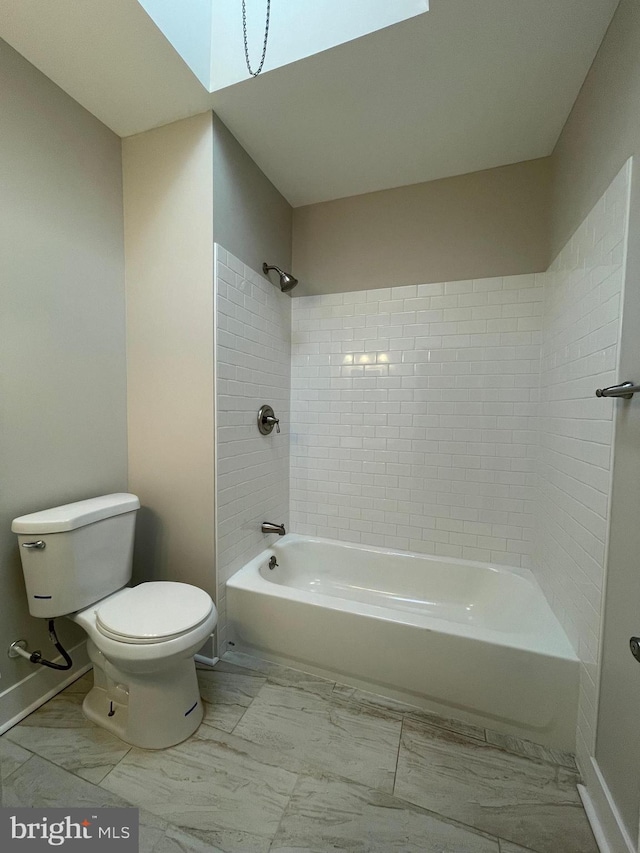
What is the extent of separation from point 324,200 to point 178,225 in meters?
1.01

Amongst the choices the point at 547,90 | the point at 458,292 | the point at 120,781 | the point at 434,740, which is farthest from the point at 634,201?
the point at 120,781

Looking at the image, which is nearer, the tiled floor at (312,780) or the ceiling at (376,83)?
the tiled floor at (312,780)

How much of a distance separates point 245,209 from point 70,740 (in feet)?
7.62

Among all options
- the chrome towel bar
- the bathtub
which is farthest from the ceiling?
the bathtub

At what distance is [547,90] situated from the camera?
134 cm

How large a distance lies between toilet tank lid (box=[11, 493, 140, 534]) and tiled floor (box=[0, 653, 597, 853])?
2.44 ft

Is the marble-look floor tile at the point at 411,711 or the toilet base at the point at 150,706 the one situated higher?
the toilet base at the point at 150,706

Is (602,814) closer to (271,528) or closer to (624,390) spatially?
(624,390)

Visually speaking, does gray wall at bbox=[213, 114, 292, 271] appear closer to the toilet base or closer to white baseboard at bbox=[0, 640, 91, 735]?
the toilet base

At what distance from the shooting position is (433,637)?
1.31m

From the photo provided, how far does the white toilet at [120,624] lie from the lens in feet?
3.63

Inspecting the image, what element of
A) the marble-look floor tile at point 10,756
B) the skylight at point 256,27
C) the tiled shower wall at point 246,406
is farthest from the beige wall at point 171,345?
the marble-look floor tile at point 10,756

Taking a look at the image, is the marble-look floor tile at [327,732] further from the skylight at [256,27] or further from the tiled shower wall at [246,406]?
the skylight at [256,27]

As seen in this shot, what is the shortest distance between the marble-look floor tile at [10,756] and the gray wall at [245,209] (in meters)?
2.03
